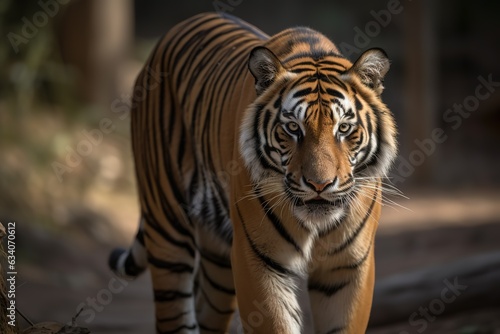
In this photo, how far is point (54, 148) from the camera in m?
8.36

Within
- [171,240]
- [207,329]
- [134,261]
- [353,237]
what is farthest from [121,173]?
[353,237]

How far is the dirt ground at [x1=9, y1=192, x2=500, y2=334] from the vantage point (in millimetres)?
5551

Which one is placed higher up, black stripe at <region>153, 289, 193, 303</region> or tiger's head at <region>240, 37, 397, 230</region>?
tiger's head at <region>240, 37, 397, 230</region>

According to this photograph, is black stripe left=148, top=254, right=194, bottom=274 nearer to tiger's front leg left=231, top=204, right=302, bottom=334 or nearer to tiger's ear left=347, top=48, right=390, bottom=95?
tiger's front leg left=231, top=204, right=302, bottom=334

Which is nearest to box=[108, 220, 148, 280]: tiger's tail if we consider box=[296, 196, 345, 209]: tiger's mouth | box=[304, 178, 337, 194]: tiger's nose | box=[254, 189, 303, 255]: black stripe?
box=[254, 189, 303, 255]: black stripe

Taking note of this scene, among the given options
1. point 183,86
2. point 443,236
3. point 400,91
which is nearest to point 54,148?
point 443,236

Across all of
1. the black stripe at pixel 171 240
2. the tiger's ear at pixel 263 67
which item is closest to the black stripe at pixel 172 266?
the black stripe at pixel 171 240

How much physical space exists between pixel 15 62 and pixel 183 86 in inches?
202

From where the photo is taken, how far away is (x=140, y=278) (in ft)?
24.6

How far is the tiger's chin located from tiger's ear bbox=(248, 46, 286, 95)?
1.60 ft

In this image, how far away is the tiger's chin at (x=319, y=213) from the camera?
10.1 feet

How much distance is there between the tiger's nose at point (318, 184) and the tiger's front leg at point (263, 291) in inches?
15.6

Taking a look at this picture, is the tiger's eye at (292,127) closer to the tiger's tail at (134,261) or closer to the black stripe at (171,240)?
the black stripe at (171,240)

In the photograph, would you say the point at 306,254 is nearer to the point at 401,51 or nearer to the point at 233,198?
the point at 233,198
